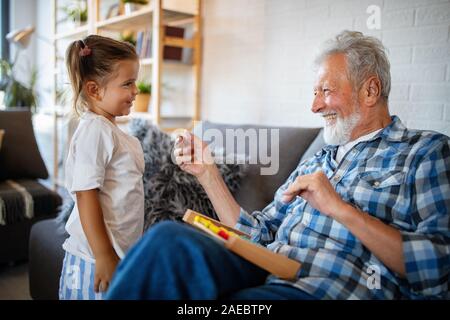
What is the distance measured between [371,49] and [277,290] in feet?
2.39

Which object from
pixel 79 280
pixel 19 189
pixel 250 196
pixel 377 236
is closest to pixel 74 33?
pixel 19 189

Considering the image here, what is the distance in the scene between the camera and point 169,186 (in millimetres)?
1613

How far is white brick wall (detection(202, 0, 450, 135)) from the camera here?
5.09 feet

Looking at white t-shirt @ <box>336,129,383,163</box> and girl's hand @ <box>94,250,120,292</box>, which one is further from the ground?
white t-shirt @ <box>336,129,383,163</box>

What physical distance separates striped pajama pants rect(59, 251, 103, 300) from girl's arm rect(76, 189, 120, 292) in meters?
0.06

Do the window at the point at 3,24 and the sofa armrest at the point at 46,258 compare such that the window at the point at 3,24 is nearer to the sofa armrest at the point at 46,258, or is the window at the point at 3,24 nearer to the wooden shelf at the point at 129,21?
the wooden shelf at the point at 129,21

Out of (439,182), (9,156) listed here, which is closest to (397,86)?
(439,182)

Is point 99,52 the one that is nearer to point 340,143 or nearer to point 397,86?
point 340,143

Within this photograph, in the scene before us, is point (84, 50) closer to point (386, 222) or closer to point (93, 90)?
point (93, 90)

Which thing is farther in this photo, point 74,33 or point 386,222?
point 74,33

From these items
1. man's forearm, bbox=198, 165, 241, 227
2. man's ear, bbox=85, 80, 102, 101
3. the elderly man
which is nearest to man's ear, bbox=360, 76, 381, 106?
the elderly man

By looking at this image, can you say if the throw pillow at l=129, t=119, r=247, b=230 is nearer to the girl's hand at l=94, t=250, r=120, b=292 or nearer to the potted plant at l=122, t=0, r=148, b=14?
the girl's hand at l=94, t=250, r=120, b=292

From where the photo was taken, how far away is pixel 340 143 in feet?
3.98

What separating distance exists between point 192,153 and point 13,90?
3.38m
